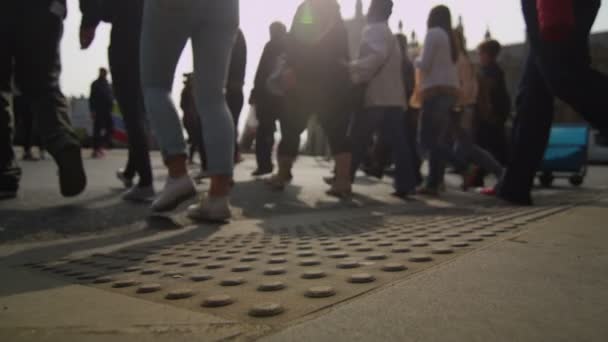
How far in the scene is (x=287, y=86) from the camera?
464 centimetres

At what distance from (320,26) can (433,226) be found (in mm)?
2484

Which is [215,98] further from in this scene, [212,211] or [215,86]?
[212,211]

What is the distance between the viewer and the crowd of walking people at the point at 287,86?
2.76 metres

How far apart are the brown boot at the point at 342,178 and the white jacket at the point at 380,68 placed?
2.32 feet

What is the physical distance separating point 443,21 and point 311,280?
430 cm

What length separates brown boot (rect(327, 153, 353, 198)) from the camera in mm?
4469

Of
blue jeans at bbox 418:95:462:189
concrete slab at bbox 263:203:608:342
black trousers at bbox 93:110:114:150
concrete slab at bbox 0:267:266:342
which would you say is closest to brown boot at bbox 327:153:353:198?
blue jeans at bbox 418:95:462:189

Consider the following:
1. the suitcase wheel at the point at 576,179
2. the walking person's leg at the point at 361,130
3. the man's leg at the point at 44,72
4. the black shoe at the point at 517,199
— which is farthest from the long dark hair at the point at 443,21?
the suitcase wheel at the point at 576,179

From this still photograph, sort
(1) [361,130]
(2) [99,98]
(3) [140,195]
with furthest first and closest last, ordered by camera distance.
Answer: (2) [99,98] → (1) [361,130] → (3) [140,195]

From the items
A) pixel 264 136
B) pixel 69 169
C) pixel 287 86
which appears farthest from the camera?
pixel 264 136

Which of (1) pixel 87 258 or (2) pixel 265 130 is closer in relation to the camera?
(1) pixel 87 258

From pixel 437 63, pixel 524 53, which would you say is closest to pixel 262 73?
pixel 437 63

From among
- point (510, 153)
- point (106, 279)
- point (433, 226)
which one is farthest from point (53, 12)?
point (510, 153)

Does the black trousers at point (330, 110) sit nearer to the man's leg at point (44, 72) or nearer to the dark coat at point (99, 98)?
the man's leg at point (44, 72)
